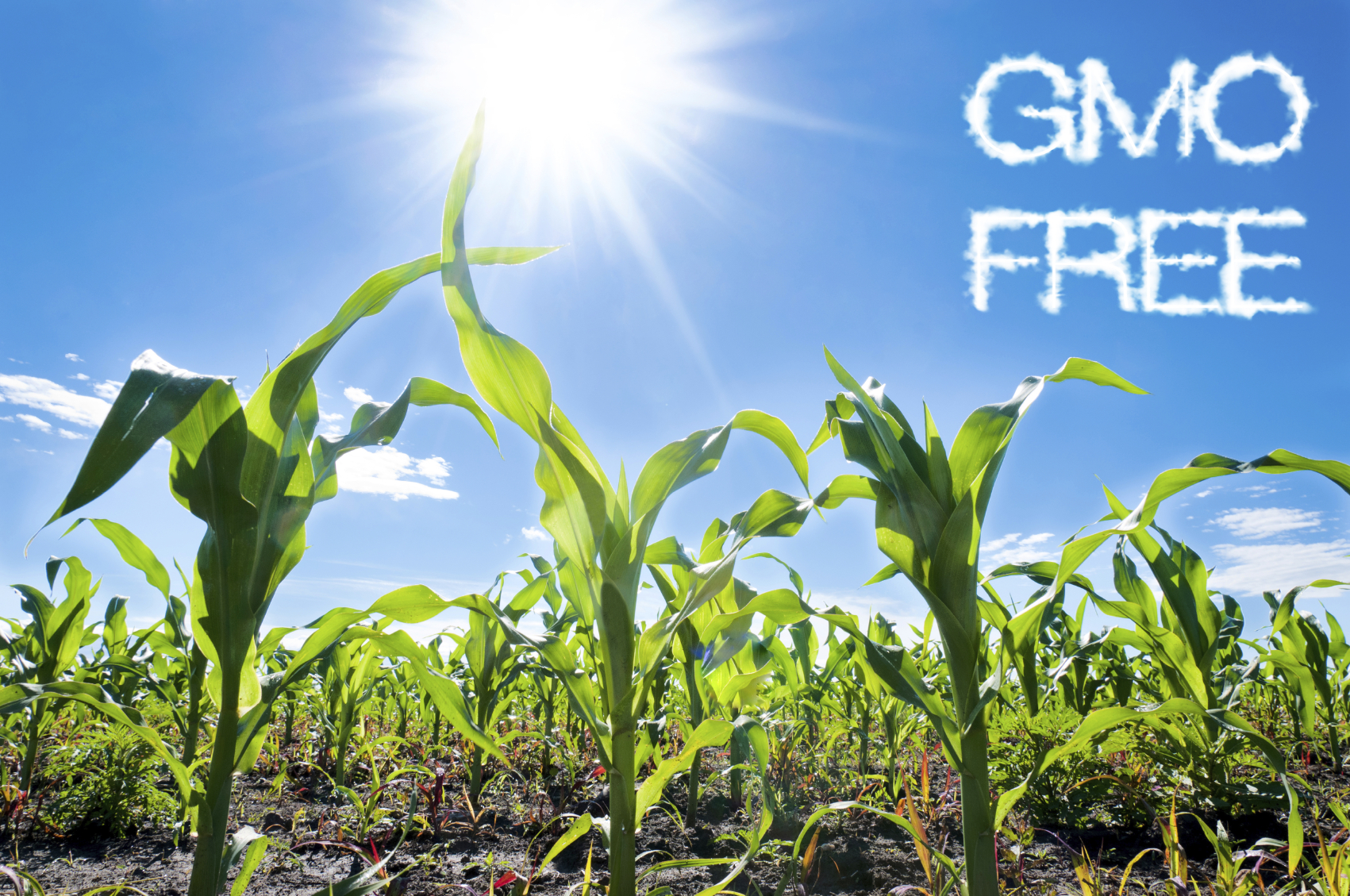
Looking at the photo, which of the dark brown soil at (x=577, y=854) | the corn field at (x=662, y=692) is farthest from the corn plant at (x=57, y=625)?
the dark brown soil at (x=577, y=854)

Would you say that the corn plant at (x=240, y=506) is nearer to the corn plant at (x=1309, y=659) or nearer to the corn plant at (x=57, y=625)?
the corn plant at (x=57, y=625)

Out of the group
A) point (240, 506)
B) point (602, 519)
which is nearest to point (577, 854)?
point (602, 519)

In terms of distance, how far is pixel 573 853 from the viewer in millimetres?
1992

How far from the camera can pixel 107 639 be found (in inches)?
134

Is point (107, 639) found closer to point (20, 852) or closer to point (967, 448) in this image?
point (20, 852)

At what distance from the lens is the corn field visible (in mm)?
1227

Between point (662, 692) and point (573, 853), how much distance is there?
905 mm

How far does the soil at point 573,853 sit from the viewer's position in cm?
170

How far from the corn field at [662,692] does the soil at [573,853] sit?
0.05 feet

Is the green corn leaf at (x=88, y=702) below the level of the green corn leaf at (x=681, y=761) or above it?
above

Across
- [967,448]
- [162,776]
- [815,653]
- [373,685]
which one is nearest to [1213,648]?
[967,448]

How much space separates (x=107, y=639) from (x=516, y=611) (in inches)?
97.2

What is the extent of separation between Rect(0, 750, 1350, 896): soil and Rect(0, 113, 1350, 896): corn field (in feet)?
0.05

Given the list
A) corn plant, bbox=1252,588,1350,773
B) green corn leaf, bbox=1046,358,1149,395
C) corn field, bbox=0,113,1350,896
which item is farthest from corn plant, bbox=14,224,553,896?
corn plant, bbox=1252,588,1350,773
